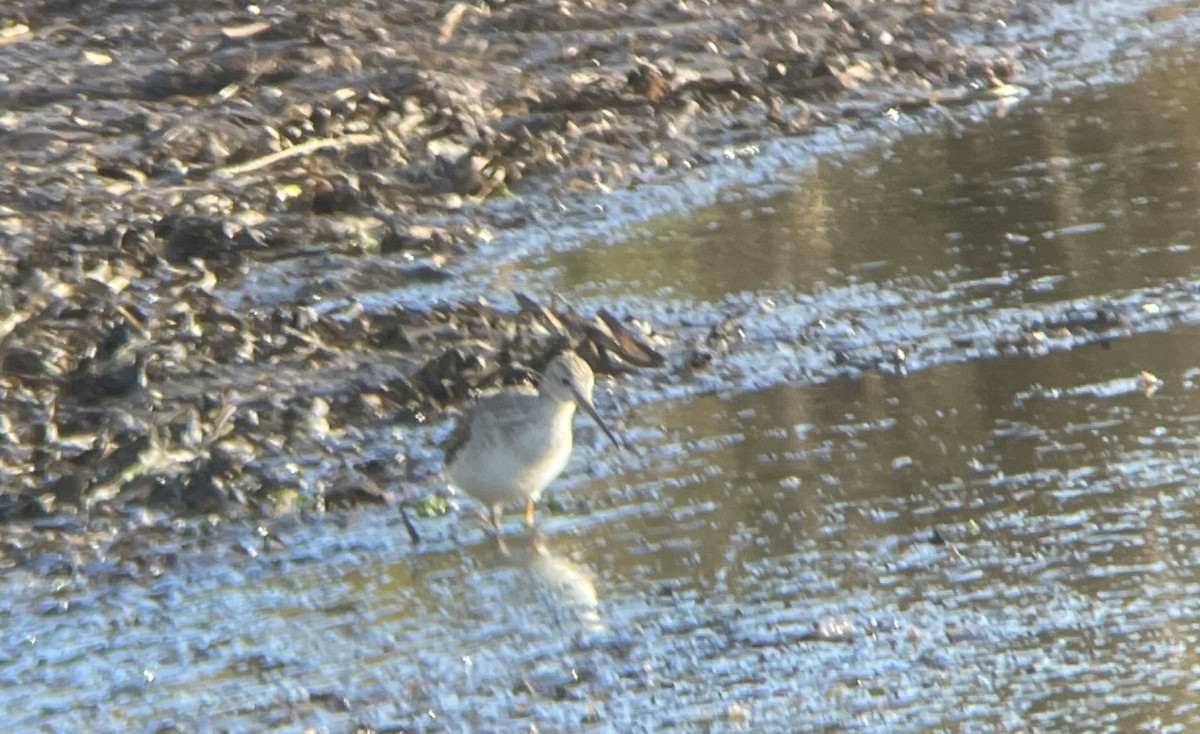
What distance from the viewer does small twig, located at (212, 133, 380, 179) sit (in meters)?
10.6

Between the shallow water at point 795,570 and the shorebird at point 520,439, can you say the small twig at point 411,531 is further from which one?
the shorebird at point 520,439

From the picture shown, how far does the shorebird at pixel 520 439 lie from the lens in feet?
22.4

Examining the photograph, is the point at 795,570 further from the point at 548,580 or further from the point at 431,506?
the point at 431,506

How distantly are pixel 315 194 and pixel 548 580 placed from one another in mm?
4616

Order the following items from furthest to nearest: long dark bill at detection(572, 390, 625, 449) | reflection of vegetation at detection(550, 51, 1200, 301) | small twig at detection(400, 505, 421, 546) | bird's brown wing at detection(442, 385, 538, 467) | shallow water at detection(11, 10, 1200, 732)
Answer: reflection of vegetation at detection(550, 51, 1200, 301) < long dark bill at detection(572, 390, 625, 449) < bird's brown wing at detection(442, 385, 538, 467) < small twig at detection(400, 505, 421, 546) < shallow water at detection(11, 10, 1200, 732)

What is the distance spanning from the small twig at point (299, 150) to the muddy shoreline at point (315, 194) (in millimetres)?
28

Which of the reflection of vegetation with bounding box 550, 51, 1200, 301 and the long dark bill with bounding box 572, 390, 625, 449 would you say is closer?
the long dark bill with bounding box 572, 390, 625, 449

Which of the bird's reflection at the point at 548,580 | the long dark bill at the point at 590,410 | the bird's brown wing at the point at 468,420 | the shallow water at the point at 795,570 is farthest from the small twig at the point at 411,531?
the long dark bill at the point at 590,410

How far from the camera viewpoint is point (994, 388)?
24.8 ft

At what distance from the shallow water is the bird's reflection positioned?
0.01m

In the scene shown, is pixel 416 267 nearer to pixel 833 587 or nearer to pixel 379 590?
pixel 379 590

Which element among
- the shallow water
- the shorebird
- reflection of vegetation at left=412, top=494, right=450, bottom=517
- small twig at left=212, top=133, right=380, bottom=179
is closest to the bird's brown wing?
the shorebird

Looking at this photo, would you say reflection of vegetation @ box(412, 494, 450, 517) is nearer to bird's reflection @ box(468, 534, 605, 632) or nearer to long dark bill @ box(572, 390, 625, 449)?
bird's reflection @ box(468, 534, 605, 632)

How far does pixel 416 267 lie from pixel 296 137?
183 cm
